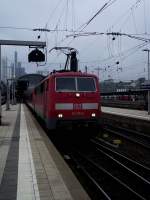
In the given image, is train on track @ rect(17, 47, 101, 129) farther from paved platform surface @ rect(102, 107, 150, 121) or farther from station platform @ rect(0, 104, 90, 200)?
paved platform surface @ rect(102, 107, 150, 121)

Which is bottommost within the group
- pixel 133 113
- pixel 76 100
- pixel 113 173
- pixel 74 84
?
pixel 113 173

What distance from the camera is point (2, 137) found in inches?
733

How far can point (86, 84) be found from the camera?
19594 mm

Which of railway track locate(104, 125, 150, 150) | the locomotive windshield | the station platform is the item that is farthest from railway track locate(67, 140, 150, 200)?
the locomotive windshield

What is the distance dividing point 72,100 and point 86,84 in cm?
101

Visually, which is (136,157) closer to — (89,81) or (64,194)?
(89,81)

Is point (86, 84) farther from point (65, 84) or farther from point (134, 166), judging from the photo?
point (134, 166)

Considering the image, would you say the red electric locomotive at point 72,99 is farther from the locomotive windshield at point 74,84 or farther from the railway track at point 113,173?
the railway track at point 113,173

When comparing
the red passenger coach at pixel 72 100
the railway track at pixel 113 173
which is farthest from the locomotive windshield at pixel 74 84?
the railway track at pixel 113 173

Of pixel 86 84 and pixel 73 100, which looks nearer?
pixel 73 100

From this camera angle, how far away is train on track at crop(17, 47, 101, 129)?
18.8m

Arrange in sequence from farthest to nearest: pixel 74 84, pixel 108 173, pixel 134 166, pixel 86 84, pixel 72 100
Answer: pixel 86 84, pixel 74 84, pixel 72 100, pixel 134 166, pixel 108 173

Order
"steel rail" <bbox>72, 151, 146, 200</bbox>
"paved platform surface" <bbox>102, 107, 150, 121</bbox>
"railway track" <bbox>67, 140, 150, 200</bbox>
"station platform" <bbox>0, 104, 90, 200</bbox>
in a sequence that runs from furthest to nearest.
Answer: "paved platform surface" <bbox>102, 107, 150, 121</bbox>
"railway track" <bbox>67, 140, 150, 200</bbox>
"steel rail" <bbox>72, 151, 146, 200</bbox>
"station platform" <bbox>0, 104, 90, 200</bbox>

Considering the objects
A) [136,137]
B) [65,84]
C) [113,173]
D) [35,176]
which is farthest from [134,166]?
[136,137]
